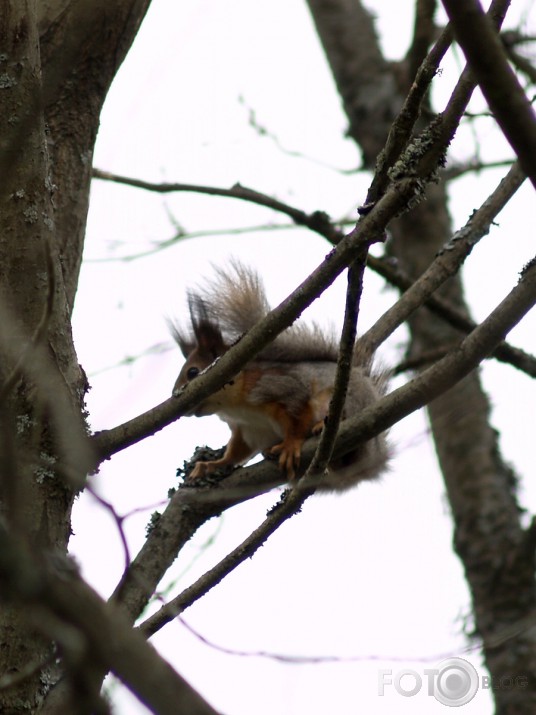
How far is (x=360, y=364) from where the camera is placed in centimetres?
336

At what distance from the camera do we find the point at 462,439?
4.87m

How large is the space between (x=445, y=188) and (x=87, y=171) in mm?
3584

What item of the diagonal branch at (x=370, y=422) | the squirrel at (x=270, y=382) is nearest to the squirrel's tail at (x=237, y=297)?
→ the squirrel at (x=270, y=382)

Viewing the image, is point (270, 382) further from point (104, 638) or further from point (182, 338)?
point (104, 638)

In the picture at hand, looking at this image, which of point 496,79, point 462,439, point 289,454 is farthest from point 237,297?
point 496,79

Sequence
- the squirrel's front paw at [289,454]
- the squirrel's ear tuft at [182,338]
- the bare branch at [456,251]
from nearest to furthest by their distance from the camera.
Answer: the bare branch at [456,251] < the squirrel's front paw at [289,454] < the squirrel's ear tuft at [182,338]

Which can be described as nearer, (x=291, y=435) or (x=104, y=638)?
(x=104, y=638)

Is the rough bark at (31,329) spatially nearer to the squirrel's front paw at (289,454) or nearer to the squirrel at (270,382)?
the squirrel's front paw at (289,454)

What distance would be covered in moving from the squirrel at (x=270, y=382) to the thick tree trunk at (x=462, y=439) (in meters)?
0.29

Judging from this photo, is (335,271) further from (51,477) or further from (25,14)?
(25,14)

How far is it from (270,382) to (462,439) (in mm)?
1581

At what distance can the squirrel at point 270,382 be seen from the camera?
341 cm

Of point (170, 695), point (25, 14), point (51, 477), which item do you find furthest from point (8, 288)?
point (170, 695)

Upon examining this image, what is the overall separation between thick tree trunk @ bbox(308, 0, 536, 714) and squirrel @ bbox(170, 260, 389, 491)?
0.29 meters
